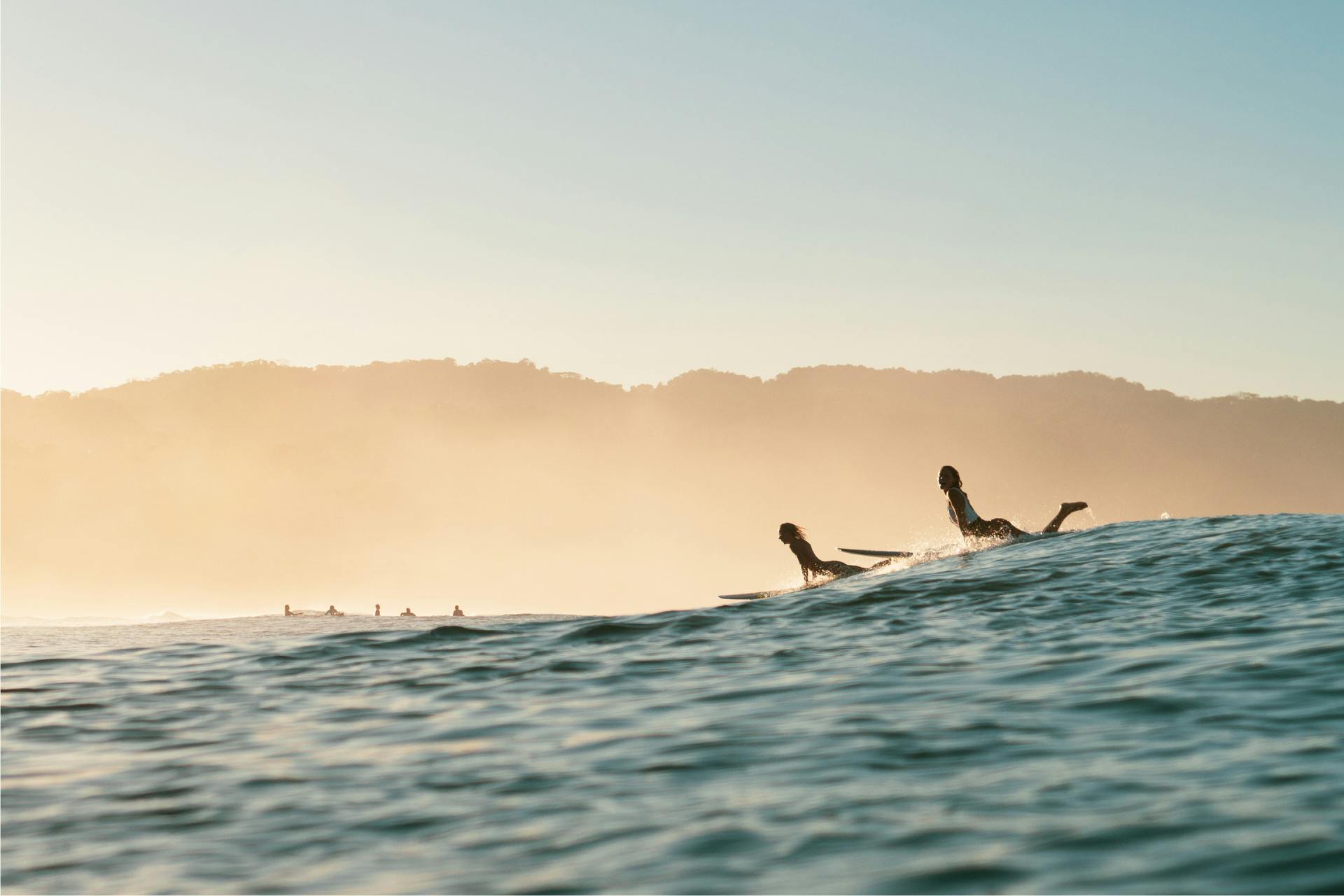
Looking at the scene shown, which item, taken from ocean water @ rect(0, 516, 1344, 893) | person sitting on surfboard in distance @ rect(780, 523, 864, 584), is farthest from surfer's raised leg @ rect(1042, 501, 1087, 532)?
ocean water @ rect(0, 516, 1344, 893)

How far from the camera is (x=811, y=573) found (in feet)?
73.7

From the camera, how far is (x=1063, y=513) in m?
21.9

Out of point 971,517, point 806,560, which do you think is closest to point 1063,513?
point 971,517

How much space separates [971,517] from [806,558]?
340 centimetres

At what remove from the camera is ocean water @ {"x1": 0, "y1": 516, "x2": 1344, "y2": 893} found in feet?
15.0

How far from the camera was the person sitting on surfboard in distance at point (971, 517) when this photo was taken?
21797 mm

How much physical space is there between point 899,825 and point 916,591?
34.5 feet

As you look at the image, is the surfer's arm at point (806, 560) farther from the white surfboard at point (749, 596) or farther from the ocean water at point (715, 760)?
the ocean water at point (715, 760)

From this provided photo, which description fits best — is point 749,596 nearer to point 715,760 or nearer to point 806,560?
point 806,560

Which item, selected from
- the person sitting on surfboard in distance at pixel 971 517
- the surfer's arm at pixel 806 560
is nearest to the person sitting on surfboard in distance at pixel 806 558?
the surfer's arm at pixel 806 560

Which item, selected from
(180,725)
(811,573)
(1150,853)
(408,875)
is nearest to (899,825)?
(1150,853)

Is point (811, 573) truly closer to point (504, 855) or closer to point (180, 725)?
point (180, 725)

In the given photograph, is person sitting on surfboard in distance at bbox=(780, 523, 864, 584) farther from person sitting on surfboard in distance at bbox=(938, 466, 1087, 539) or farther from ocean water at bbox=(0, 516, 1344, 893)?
ocean water at bbox=(0, 516, 1344, 893)

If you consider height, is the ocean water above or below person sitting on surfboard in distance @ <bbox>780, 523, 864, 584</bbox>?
below
